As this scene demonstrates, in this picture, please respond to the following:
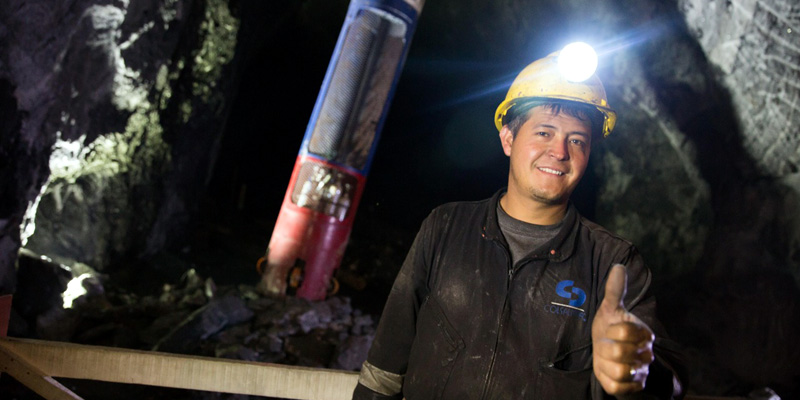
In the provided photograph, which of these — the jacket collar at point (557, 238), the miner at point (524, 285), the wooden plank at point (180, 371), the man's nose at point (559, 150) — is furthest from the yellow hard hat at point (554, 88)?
the wooden plank at point (180, 371)

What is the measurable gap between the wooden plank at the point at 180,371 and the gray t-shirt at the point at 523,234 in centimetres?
91

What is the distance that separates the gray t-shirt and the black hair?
311 mm

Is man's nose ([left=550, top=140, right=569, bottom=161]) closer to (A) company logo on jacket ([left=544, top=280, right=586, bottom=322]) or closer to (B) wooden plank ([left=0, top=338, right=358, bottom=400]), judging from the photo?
(A) company logo on jacket ([left=544, top=280, right=586, bottom=322])

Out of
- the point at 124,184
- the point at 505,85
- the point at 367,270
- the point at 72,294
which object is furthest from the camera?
the point at 505,85

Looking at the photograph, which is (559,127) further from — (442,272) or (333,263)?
(333,263)

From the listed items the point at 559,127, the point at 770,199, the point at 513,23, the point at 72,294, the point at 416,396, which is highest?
the point at 513,23

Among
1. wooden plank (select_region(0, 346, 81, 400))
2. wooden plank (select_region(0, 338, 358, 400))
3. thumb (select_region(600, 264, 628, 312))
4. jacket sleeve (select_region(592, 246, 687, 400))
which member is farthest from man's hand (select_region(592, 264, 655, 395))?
wooden plank (select_region(0, 346, 81, 400))

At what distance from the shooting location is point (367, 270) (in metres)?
8.07

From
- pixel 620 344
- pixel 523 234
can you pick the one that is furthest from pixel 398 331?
pixel 620 344

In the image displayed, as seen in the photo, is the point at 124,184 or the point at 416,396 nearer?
the point at 416,396

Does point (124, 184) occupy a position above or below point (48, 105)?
below

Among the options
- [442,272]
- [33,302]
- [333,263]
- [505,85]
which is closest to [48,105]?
[33,302]

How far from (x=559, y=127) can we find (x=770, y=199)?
373 centimetres

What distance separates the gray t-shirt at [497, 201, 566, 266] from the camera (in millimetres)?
1429
